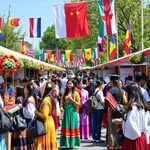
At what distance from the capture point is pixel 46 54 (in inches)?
1964

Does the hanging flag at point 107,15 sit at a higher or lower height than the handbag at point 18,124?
higher

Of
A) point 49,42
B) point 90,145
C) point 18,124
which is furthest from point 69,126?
point 49,42

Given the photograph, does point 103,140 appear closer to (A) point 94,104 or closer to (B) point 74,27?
(A) point 94,104

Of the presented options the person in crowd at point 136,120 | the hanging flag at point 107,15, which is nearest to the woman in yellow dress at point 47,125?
the person in crowd at point 136,120

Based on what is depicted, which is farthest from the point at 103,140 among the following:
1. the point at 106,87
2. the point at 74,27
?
the point at 74,27

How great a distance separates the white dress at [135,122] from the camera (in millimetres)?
4891

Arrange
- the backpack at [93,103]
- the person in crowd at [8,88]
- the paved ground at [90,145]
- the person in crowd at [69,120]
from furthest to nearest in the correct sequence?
1. the person in crowd at [8,88]
2. the backpack at [93,103]
3. the paved ground at [90,145]
4. the person in crowd at [69,120]

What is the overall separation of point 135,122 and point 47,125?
287cm

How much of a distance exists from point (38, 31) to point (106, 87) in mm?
15066

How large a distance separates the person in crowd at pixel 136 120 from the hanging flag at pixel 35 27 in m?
20.6

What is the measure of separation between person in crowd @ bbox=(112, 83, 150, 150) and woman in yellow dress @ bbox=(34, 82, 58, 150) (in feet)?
7.54

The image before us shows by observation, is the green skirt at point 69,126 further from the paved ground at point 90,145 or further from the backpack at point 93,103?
the backpack at point 93,103

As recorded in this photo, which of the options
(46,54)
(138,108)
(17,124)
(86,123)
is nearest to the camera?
(138,108)

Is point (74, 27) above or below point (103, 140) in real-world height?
above
